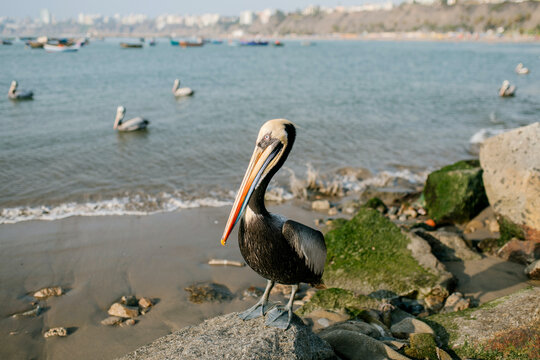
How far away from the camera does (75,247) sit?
786cm

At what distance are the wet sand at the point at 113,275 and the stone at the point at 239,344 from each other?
1403 mm

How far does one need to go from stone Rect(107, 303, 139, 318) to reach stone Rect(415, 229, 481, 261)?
498 cm

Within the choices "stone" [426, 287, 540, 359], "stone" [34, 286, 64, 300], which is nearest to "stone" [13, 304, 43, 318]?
"stone" [34, 286, 64, 300]

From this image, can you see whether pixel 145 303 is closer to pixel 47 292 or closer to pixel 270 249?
pixel 47 292

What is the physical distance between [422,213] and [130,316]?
22.5 ft

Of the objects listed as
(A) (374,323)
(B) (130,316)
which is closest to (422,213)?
(A) (374,323)

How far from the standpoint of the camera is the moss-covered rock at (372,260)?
6.30 metres

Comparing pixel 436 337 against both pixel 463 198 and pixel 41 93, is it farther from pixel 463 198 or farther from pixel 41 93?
pixel 41 93

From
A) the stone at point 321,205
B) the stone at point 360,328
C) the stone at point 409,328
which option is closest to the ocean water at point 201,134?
the stone at point 321,205

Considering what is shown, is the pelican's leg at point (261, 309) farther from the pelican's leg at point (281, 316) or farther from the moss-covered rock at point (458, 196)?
the moss-covered rock at point (458, 196)

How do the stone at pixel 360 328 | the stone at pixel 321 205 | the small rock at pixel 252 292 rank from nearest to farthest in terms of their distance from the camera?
the stone at pixel 360 328 < the small rock at pixel 252 292 < the stone at pixel 321 205

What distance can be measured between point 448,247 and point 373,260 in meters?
1.79

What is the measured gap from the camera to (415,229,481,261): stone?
23.9 ft

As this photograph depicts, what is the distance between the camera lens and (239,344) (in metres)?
3.76
